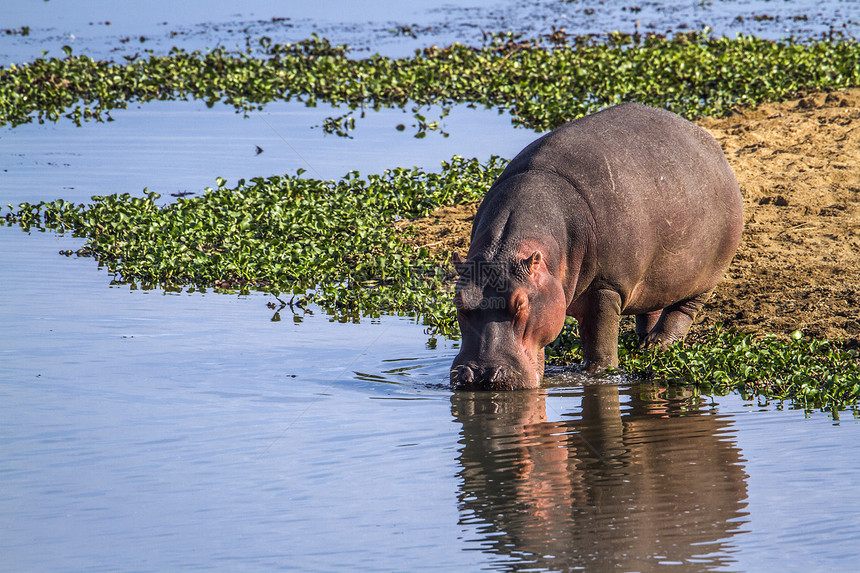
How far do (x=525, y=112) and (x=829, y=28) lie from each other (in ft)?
41.4

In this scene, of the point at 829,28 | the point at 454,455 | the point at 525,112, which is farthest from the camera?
the point at 829,28

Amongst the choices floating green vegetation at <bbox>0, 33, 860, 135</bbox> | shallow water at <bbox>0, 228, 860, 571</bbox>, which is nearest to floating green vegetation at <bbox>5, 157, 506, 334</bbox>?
shallow water at <bbox>0, 228, 860, 571</bbox>

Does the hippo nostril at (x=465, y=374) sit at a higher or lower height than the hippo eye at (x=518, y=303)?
lower

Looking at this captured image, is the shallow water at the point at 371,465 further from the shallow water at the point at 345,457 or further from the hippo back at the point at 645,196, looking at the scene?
the hippo back at the point at 645,196

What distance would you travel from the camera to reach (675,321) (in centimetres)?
888

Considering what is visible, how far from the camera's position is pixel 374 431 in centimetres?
682

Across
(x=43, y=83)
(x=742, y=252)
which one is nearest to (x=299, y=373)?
(x=742, y=252)

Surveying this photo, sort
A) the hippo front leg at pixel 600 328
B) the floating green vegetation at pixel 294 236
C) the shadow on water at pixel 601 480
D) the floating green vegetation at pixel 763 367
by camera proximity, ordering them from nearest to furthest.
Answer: the shadow on water at pixel 601 480
the floating green vegetation at pixel 763 367
the hippo front leg at pixel 600 328
the floating green vegetation at pixel 294 236

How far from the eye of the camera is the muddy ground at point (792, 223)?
9.23 meters

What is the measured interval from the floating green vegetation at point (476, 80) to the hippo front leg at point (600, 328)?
28.0ft

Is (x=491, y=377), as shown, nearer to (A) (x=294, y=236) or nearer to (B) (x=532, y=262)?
(B) (x=532, y=262)

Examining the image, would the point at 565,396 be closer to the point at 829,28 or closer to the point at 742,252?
the point at 742,252

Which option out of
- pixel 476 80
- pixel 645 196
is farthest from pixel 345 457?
pixel 476 80

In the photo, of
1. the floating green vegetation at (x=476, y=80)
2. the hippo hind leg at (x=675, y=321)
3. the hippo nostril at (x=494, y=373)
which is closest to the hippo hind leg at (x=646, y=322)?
the hippo hind leg at (x=675, y=321)
